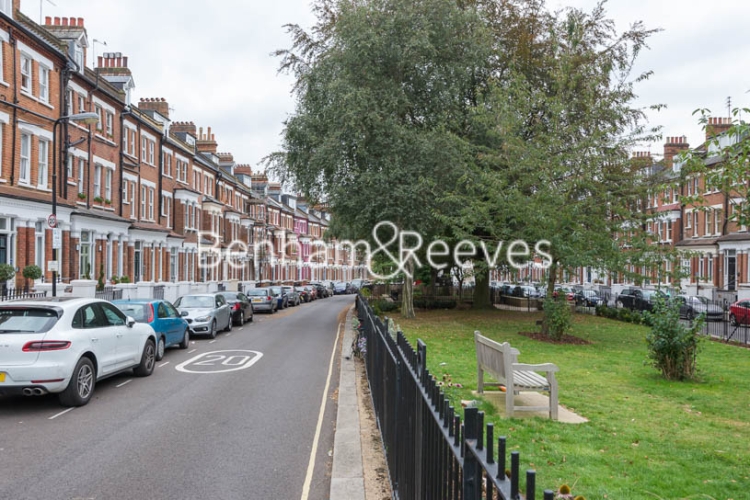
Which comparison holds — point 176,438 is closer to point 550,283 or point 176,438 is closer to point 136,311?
point 136,311

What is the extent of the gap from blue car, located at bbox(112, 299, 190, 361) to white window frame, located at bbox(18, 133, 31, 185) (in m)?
11.0

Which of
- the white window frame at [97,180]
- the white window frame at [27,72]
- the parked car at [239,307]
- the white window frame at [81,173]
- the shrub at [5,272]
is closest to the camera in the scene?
the shrub at [5,272]

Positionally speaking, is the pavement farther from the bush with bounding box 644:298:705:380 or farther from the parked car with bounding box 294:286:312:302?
the parked car with bounding box 294:286:312:302

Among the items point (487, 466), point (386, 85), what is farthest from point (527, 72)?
point (487, 466)

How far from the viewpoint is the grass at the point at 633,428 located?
18.9 feet

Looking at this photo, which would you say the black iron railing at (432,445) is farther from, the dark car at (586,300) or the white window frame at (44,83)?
the dark car at (586,300)

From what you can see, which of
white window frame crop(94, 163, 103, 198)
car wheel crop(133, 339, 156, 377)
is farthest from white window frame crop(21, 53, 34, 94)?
car wheel crop(133, 339, 156, 377)

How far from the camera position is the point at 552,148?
63.4ft

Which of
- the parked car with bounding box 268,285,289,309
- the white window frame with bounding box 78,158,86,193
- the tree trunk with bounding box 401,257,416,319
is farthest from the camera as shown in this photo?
the parked car with bounding box 268,285,289,309

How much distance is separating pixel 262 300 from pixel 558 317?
20753 millimetres

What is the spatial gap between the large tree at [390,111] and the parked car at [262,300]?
11.1 metres

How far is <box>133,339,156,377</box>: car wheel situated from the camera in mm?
12398

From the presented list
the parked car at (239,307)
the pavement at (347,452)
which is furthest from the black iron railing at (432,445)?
the parked car at (239,307)

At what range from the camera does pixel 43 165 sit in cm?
2483
